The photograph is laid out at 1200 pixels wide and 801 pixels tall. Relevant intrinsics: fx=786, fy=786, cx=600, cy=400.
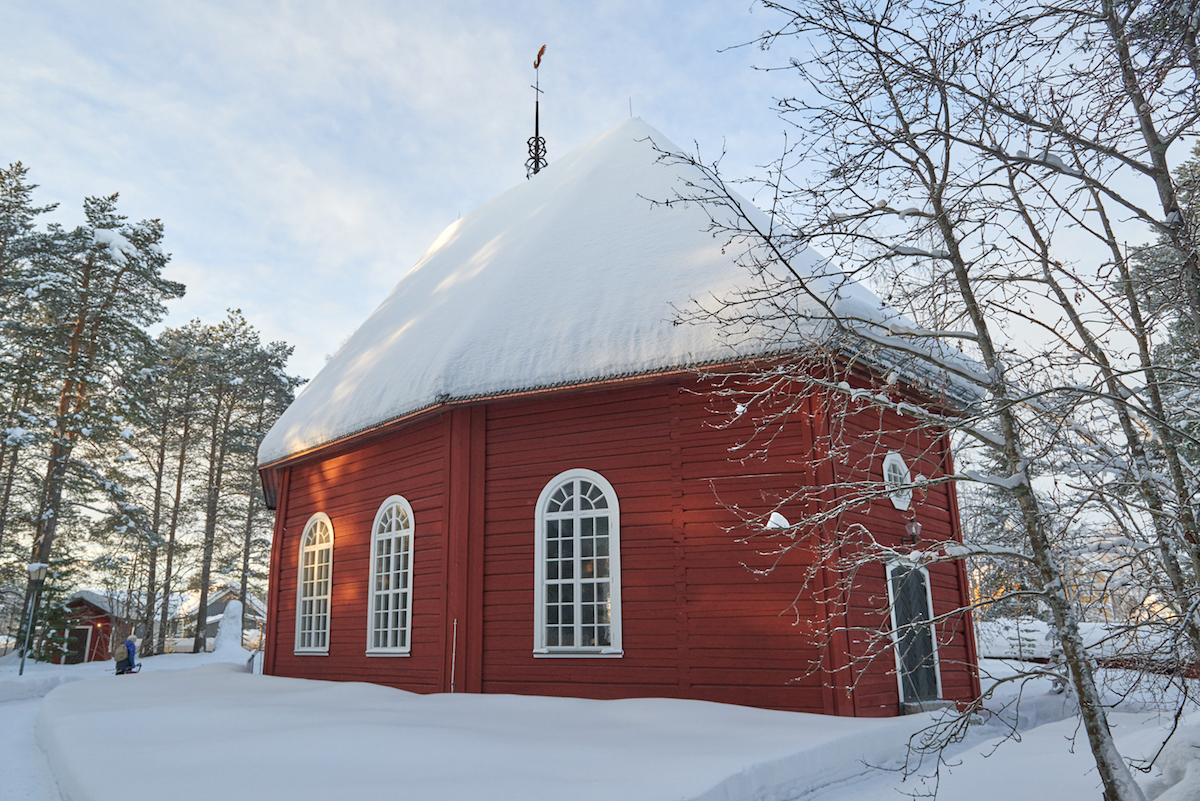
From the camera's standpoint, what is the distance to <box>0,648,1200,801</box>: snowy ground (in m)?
4.93

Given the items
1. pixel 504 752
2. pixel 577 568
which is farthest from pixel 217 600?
pixel 504 752

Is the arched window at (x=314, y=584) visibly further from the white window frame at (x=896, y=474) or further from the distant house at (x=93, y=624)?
the distant house at (x=93, y=624)

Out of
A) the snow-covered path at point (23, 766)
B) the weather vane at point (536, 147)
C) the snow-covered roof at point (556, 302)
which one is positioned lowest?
the snow-covered path at point (23, 766)

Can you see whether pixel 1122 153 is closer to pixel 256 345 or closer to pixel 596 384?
pixel 596 384

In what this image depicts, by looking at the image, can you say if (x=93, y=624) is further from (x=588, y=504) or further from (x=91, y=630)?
(x=588, y=504)

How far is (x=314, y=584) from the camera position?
42.4 ft

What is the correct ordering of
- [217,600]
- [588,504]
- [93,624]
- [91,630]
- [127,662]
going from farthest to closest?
[217,600] → [91,630] → [93,624] → [127,662] → [588,504]

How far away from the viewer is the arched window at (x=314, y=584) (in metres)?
12.6

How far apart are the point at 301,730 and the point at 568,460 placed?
13.5 ft

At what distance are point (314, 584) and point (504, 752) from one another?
26.9ft

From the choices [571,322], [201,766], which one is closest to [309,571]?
[571,322]

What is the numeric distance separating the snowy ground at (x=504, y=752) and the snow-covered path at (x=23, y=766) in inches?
1.4

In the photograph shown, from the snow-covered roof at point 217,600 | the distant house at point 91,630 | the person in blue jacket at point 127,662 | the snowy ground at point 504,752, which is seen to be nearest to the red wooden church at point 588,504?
the snowy ground at point 504,752

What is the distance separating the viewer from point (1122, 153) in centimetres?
378
